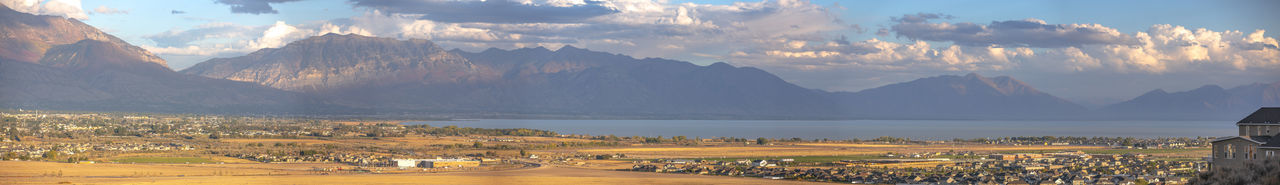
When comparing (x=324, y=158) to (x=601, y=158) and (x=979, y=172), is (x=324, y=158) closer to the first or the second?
(x=601, y=158)

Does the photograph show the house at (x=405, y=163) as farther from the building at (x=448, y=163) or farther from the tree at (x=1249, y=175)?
the tree at (x=1249, y=175)

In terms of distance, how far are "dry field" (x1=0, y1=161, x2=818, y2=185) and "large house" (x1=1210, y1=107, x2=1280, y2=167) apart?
22.2 m

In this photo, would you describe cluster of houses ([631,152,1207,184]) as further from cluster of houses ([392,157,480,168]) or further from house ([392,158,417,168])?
house ([392,158,417,168])

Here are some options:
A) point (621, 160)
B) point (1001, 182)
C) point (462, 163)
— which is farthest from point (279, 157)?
point (1001, 182)

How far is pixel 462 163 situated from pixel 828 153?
120ft

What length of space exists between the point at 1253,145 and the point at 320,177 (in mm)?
43191

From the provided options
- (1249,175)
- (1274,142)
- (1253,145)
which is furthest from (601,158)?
(1249,175)

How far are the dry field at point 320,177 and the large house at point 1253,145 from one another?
22.2 m

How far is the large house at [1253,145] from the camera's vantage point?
127 feet

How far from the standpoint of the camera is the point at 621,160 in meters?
85.3

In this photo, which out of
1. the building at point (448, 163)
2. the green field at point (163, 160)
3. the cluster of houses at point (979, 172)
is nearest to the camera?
the cluster of houses at point (979, 172)

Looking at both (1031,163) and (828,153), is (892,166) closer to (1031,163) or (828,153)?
(1031,163)

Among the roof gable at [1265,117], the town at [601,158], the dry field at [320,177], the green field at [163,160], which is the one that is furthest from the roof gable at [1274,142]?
the green field at [163,160]

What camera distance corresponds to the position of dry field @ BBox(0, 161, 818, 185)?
57.3 m
